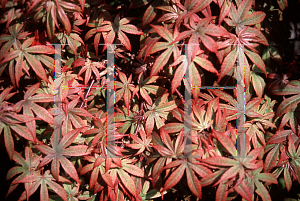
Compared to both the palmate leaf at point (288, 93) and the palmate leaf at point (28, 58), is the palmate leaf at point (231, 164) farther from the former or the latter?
the palmate leaf at point (28, 58)

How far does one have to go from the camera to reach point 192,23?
1.25 m

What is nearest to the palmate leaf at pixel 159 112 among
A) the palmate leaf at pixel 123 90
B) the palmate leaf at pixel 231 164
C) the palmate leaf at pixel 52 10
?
the palmate leaf at pixel 123 90

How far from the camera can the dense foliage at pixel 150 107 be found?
126 centimetres

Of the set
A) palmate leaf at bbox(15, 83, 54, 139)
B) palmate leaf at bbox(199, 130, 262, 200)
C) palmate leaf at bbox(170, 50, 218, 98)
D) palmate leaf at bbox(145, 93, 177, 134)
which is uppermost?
palmate leaf at bbox(170, 50, 218, 98)

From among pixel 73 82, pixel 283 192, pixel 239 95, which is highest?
pixel 73 82

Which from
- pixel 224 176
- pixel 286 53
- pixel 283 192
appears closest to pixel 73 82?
pixel 224 176

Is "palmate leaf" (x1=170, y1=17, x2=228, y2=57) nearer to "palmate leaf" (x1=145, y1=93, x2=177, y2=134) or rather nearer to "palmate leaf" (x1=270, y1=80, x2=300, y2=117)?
"palmate leaf" (x1=145, y1=93, x2=177, y2=134)

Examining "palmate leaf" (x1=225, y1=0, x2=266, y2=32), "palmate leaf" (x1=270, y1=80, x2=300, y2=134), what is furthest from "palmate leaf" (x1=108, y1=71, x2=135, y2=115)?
"palmate leaf" (x1=270, y1=80, x2=300, y2=134)

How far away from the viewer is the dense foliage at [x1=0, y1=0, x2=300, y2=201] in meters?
1.26

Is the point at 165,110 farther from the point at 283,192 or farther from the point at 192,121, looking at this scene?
the point at 283,192

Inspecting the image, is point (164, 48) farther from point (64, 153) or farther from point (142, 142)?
point (64, 153)

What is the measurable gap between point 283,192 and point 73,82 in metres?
1.78

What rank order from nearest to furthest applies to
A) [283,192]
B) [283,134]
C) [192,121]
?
[192,121], [283,134], [283,192]

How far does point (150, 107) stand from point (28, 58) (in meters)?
0.79
